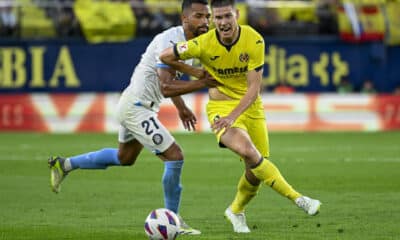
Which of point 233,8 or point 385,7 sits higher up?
point 233,8

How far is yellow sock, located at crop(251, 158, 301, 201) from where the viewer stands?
977 centimetres

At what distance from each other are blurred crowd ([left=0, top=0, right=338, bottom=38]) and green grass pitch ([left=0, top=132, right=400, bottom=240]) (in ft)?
16.4

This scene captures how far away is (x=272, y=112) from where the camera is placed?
84.9 feet

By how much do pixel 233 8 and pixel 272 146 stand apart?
460 inches

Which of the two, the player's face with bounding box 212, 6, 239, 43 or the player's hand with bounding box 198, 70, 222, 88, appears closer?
the player's face with bounding box 212, 6, 239, 43

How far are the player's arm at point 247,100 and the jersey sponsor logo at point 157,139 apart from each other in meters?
0.71

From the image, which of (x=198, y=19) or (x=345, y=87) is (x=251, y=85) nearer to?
(x=198, y=19)

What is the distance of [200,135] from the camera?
2514cm

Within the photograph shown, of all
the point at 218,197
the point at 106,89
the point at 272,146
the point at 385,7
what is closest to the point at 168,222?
the point at 218,197

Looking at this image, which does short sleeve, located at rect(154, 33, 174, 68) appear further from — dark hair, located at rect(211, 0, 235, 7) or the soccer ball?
the soccer ball

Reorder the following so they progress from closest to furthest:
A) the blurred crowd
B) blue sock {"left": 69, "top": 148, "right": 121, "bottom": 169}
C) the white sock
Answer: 1. blue sock {"left": 69, "top": 148, "right": 121, "bottom": 169}
2. the white sock
3. the blurred crowd

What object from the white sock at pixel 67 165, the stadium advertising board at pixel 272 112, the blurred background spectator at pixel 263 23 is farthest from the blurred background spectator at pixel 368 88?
the white sock at pixel 67 165

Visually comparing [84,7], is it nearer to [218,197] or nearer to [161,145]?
[218,197]

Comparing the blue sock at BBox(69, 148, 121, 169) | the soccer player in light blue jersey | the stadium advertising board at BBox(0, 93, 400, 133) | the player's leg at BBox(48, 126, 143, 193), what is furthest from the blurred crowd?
the soccer player in light blue jersey
